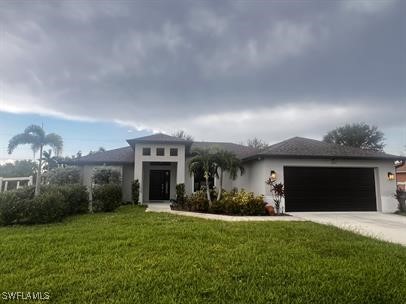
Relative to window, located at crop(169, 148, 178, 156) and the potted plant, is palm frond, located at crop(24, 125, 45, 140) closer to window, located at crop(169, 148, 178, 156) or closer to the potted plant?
window, located at crop(169, 148, 178, 156)

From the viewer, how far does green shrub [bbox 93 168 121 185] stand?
1759 centimetres

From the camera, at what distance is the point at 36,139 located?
44.5 feet

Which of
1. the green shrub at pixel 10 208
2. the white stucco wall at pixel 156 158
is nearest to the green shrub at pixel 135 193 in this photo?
the white stucco wall at pixel 156 158

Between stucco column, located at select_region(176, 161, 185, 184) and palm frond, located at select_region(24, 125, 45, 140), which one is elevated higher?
palm frond, located at select_region(24, 125, 45, 140)

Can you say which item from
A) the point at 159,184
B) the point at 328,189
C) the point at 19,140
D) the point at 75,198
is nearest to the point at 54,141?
the point at 19,140

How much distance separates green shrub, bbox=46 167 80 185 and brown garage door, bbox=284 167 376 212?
13050 millimetres

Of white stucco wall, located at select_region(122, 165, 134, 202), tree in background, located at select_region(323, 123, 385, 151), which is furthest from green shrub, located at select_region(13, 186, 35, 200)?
tree in background, located at select_region(323, 123, 385, 151)

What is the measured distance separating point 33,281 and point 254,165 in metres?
13.6

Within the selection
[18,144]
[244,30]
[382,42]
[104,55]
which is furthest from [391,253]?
[18,144]

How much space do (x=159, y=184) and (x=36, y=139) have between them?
353 inches

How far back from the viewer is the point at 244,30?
36.0ft

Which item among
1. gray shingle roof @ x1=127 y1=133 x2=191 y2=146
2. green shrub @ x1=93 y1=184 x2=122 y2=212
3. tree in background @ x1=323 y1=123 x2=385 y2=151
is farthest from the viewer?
tree in background @ x1=323 y1=123 x2=385 y2=151

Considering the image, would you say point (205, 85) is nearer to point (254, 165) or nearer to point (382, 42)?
point (254, 165)

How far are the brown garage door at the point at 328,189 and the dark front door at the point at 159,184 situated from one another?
903cm
